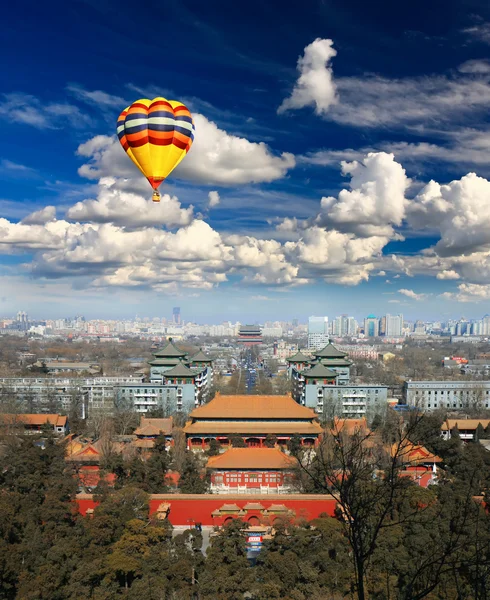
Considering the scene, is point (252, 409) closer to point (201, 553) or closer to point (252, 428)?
point (252, 428)

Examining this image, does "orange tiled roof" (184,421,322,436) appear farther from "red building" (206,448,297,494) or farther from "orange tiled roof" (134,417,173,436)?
"red building" (206,448,297,494)

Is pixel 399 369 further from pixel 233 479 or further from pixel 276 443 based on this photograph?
pixel 233 479

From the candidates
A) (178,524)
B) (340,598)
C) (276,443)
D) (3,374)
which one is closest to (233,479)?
(178,524)

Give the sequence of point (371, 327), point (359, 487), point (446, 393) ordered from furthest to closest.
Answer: point (371, 327) < point (446, 393) < point (359, 487)

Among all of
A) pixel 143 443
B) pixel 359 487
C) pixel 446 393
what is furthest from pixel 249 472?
pixel 446 393

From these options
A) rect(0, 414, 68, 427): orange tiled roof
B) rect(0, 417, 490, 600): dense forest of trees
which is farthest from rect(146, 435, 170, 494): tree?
rect(0, 414, 68, 427): orange tiled roof

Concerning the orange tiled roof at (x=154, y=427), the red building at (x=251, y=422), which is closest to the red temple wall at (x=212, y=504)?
the red building at (x=251, y=422)
